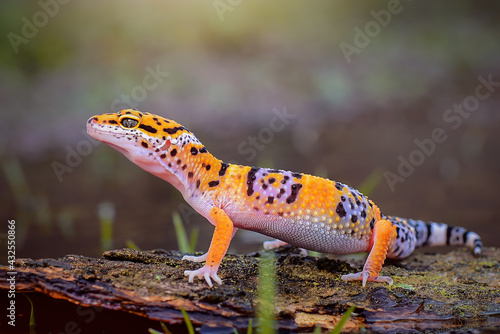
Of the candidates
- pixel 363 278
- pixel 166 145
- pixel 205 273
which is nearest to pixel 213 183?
pixel 166 145

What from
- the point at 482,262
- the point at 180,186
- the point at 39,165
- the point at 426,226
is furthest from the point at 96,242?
the point at 39,165

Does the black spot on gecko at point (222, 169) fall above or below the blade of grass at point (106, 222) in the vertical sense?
above

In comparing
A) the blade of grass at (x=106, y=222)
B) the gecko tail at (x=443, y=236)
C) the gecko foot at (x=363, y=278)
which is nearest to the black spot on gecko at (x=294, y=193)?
the gecko foot at (x=363, y=278)

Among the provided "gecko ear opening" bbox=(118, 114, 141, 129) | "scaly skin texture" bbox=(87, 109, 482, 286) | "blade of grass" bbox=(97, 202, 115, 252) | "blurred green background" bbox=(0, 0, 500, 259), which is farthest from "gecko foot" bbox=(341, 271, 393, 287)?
"blade of grass" bbox=(97, 202, 115, 252)

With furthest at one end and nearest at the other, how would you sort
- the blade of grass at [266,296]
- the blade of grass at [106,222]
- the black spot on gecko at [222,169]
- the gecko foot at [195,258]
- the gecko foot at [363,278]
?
the blade of grass at [106,222] → the gecko foot at [195,258] → the black spot on gecko at [222,169] → the gecko foot at [363,278] → the blade of grass at [266,296]

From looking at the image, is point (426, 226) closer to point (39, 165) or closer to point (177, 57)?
point (39, 165)

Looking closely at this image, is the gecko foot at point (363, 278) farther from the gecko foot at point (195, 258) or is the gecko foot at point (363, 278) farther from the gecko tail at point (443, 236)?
the gecko tail at point (443, 236)
